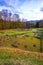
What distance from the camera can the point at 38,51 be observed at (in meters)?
6.23

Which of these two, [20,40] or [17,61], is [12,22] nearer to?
[20,40]

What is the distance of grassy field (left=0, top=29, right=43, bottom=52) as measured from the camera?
6.28 meters

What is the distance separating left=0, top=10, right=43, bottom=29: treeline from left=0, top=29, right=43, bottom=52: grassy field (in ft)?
0.58

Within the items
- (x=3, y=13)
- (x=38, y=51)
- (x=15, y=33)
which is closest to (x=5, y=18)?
(x=3, y=13)

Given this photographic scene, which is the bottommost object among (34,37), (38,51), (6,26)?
(38,51)

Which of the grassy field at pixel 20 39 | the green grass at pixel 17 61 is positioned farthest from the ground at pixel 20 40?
the green grass at pixel 17 61

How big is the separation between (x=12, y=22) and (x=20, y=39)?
2.23ft

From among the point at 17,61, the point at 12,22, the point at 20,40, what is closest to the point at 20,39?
the point at 20,40

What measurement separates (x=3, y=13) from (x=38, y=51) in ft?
5.72

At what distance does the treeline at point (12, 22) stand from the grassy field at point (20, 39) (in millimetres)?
175

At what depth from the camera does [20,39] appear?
6.41 m

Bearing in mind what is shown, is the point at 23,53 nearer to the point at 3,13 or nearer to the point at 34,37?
the point at 34,37

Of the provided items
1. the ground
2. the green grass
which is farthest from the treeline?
the green grass

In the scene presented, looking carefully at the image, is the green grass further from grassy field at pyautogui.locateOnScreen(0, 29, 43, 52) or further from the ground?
grassy field at pyautogui.locateOnScreen(0, 29, 43, 52)
